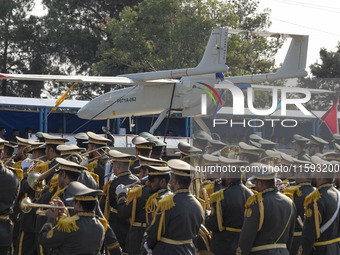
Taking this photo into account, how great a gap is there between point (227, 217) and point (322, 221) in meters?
1.02

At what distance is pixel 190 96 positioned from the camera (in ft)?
83.0

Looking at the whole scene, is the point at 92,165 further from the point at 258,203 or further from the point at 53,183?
the point at 258,203

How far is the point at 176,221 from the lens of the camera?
21.4 feet

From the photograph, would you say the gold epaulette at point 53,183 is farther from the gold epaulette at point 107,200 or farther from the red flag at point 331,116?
the red flag at point 331,116

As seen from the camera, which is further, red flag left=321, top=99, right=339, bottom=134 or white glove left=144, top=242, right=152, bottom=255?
red flag left=321, top=99, right=339, bottom=134

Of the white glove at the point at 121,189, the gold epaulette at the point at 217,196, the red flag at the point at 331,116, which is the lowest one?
the white glove at the point at 121,189

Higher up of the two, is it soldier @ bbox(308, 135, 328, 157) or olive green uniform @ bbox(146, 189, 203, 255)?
soldier @ bbox(308, 135, 328, 157)

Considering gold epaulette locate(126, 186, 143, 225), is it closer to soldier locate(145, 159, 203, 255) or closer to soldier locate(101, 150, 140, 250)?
soldier locate(101, 150, 140, 250)

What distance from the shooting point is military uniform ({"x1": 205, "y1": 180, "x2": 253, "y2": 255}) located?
7582mm

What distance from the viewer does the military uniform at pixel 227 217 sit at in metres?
7.58

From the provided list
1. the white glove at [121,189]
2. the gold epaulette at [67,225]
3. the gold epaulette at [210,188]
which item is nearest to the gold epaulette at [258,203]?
the gold epaulette at [210,188]

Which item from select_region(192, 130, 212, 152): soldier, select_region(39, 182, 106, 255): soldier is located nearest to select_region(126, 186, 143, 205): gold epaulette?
select_region(39, 182, 106, 255): soldier

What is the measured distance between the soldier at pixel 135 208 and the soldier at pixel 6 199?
1.26 m

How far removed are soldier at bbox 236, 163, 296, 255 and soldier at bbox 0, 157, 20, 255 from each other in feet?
9.51
